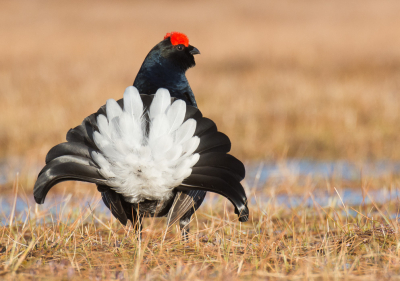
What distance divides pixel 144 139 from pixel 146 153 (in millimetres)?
64

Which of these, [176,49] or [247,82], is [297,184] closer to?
[176,49]

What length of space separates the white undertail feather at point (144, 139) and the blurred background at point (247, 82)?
1.94 metres

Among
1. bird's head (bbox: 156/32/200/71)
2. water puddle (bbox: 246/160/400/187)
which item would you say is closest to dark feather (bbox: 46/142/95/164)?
bird's head (bbox: 156/32/200/71)

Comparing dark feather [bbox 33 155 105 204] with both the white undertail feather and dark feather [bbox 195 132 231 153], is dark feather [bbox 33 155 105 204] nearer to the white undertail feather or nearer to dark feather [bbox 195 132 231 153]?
the white undertail feather

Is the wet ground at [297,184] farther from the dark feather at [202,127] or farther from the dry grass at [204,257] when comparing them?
the dark feather at [202,127]

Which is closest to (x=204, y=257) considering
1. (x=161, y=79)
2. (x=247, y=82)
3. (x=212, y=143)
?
(x=212, y=143)

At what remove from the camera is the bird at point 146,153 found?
7.58ft

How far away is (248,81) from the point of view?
381 inches

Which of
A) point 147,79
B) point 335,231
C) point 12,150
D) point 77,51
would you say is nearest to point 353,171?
point 335,231

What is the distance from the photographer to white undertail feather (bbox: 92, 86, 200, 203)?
7.55 ft

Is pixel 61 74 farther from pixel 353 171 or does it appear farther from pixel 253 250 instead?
pixel 253 250

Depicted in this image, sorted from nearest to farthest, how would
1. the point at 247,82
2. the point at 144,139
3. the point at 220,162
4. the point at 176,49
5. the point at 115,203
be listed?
the point at 144,139 < the point at 220,162 < the point at 115,203 < the point at 176,49 < the point at 247,82

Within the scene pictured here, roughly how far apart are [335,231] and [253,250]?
62 cm

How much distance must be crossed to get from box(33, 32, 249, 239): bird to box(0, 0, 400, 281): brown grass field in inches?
9.4
